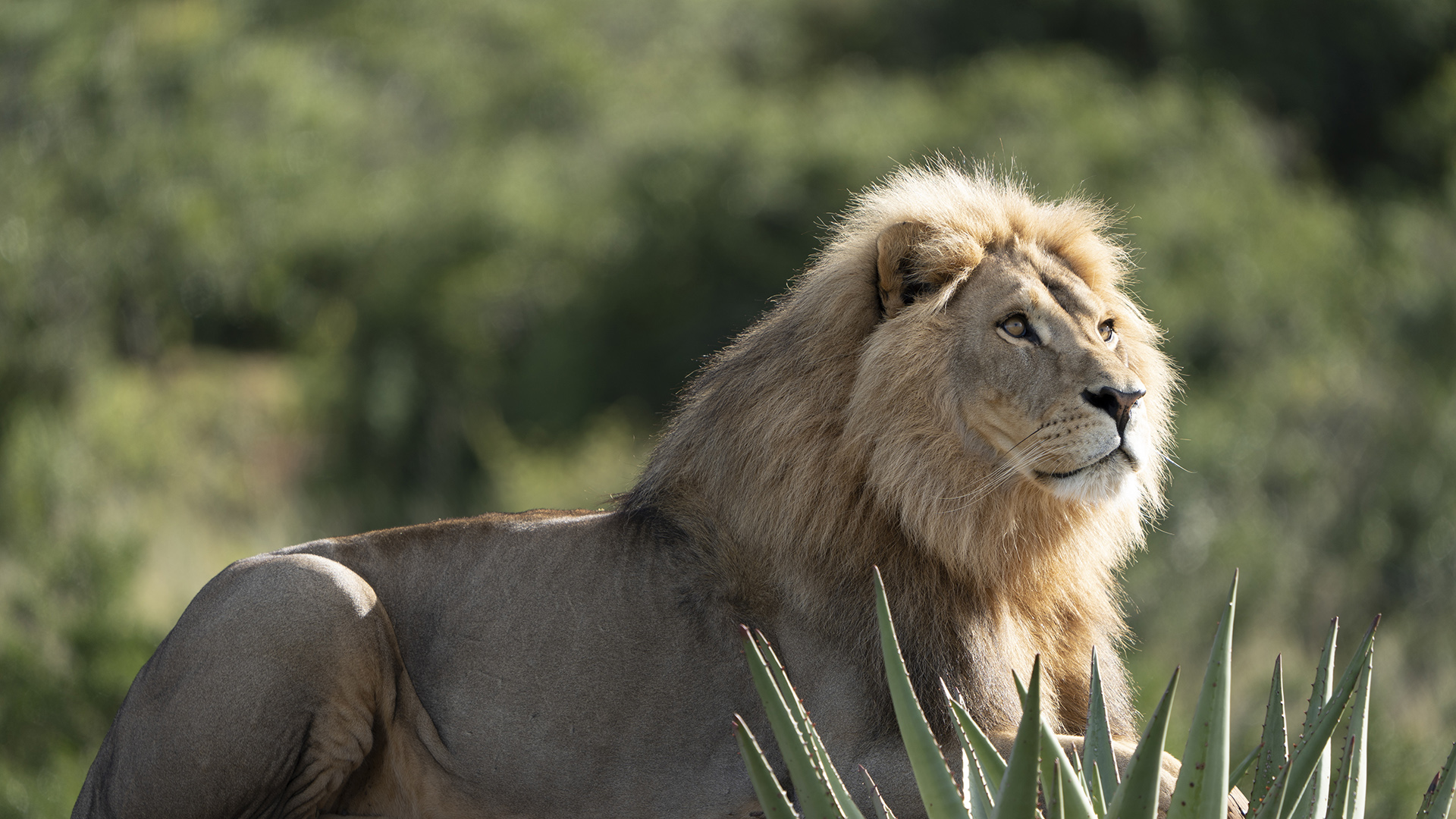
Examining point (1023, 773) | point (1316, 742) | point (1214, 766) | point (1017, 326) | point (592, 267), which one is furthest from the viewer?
point (592, 267)

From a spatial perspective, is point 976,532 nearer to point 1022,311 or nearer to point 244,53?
point 1022,311

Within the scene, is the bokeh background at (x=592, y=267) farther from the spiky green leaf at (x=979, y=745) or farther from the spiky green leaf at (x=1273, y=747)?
the spiky green leaf at (x=979, y=745)

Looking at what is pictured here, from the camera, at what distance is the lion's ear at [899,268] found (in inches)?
154

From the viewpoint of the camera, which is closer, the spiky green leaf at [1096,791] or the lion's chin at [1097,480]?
the spiky green leaf at [1096,791]

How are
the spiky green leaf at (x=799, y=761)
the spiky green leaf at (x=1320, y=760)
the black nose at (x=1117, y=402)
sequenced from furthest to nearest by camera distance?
the black nose at (x=1117, y=402), the spiky green leaf at (x=1320, y=760), the spiky green leaf at (x=799, y=761)

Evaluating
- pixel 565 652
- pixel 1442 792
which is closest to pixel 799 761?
pixel 565 652

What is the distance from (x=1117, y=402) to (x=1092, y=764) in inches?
40.9

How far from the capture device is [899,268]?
396 cm

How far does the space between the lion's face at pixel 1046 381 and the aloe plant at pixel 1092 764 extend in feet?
2.24

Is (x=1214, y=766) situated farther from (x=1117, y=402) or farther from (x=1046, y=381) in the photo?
(x=1046, y=381)

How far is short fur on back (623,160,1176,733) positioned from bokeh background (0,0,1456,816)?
21.8ft

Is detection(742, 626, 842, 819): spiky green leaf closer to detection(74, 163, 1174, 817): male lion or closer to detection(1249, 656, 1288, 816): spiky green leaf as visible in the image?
detection(74, 163, 1174, 817): male lion

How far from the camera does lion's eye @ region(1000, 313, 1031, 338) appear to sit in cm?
381

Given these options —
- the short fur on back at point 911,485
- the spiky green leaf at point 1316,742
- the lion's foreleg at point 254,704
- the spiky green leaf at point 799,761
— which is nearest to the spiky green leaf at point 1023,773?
the spiky green leaf at point 799,761
